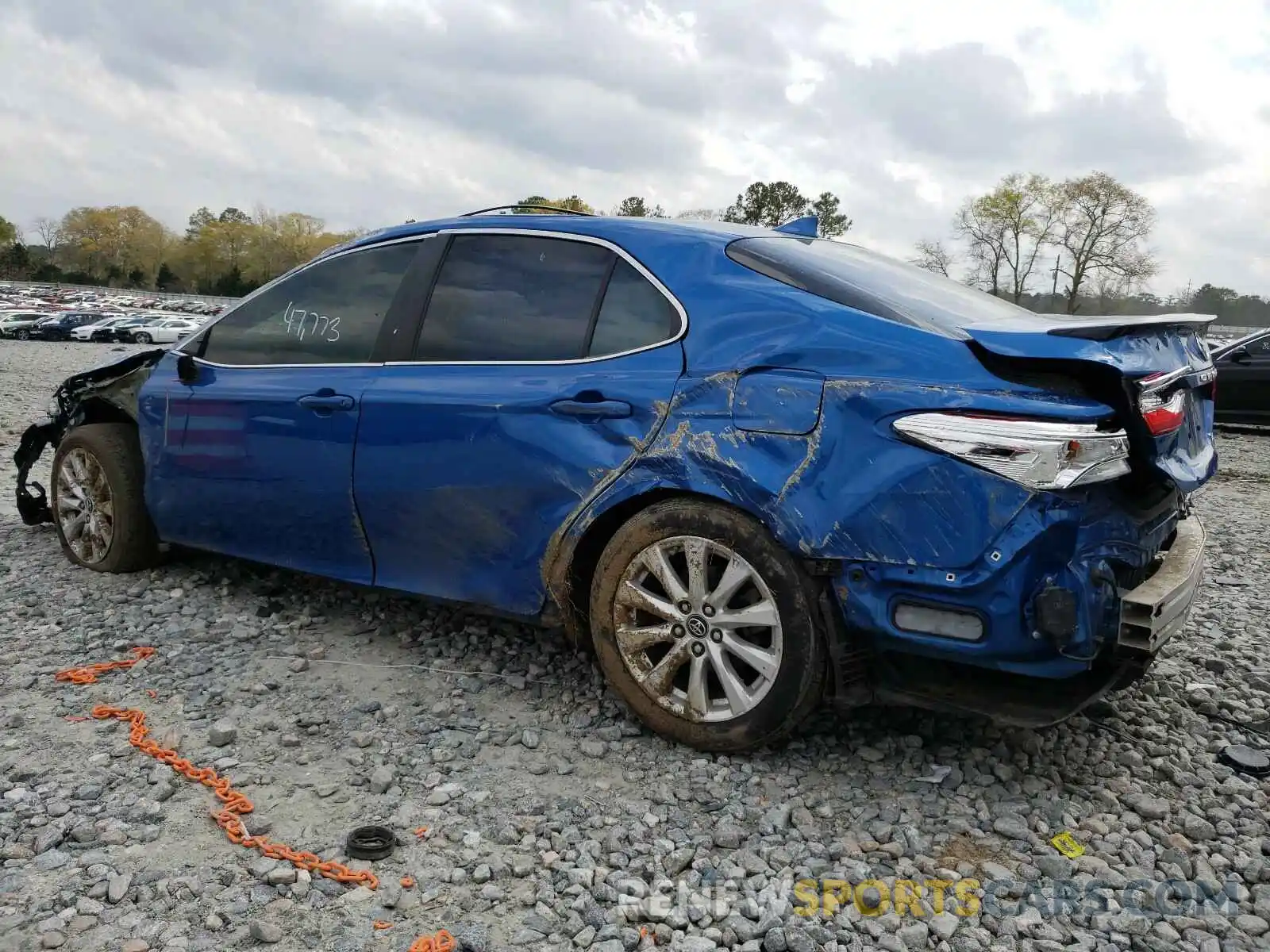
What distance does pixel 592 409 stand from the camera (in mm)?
3213

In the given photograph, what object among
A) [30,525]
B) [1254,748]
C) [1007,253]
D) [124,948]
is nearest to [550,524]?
[124,948]

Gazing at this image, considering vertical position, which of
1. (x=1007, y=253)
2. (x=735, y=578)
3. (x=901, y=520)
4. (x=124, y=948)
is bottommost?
(x=124, y=948)

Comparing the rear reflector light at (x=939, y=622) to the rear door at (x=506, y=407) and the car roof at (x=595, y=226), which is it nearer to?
the rear door at (x=506, y=407)

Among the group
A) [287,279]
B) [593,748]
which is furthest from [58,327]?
[593,748]

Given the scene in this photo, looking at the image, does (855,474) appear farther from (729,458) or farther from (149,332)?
(149,332)

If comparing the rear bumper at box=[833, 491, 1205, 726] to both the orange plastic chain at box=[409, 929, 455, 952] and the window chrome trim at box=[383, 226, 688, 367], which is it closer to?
the window chrome trim at box=[383, 226, 688, 367]

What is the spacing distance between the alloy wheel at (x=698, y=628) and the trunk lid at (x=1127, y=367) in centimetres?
93

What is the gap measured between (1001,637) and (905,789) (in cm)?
65

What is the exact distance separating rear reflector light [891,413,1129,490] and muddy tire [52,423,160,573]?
3835mm

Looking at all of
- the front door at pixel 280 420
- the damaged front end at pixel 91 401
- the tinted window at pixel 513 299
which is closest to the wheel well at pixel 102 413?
the damaged front end at pixel 91 401

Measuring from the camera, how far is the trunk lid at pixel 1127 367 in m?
2.66

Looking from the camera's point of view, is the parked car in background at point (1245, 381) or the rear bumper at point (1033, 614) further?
the parked car in background at point (1245, 381)

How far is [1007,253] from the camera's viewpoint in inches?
2504

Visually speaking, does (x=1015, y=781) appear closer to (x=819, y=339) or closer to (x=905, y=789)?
(x=905, y=789)
